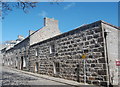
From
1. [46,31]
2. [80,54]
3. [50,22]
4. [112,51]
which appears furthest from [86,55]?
[50,22]

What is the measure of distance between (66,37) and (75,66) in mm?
3056

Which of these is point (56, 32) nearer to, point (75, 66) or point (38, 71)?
point (38, 71)

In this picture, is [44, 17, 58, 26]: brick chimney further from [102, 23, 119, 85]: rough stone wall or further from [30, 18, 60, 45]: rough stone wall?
[102, 23, 119, 85]: rough stone wall

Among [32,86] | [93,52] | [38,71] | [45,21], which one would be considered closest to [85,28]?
[93,52]

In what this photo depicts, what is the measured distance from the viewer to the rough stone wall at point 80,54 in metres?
9.09

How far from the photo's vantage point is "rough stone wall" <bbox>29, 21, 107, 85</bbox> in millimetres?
9094

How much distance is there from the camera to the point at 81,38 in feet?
34.9

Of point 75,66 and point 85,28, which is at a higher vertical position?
point 85,28

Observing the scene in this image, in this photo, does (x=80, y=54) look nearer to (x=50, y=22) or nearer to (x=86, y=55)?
(x=86, y=55)

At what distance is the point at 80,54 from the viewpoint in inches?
416

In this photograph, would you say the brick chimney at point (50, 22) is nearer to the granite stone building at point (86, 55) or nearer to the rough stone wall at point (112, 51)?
the granite stone building at point (86, 55)

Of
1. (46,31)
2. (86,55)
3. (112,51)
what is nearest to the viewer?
(112,51)

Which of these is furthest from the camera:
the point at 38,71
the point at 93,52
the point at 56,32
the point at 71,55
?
the point at 56,32

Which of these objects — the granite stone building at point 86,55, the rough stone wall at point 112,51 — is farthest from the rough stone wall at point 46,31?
the rough stone wall at point 112,51
